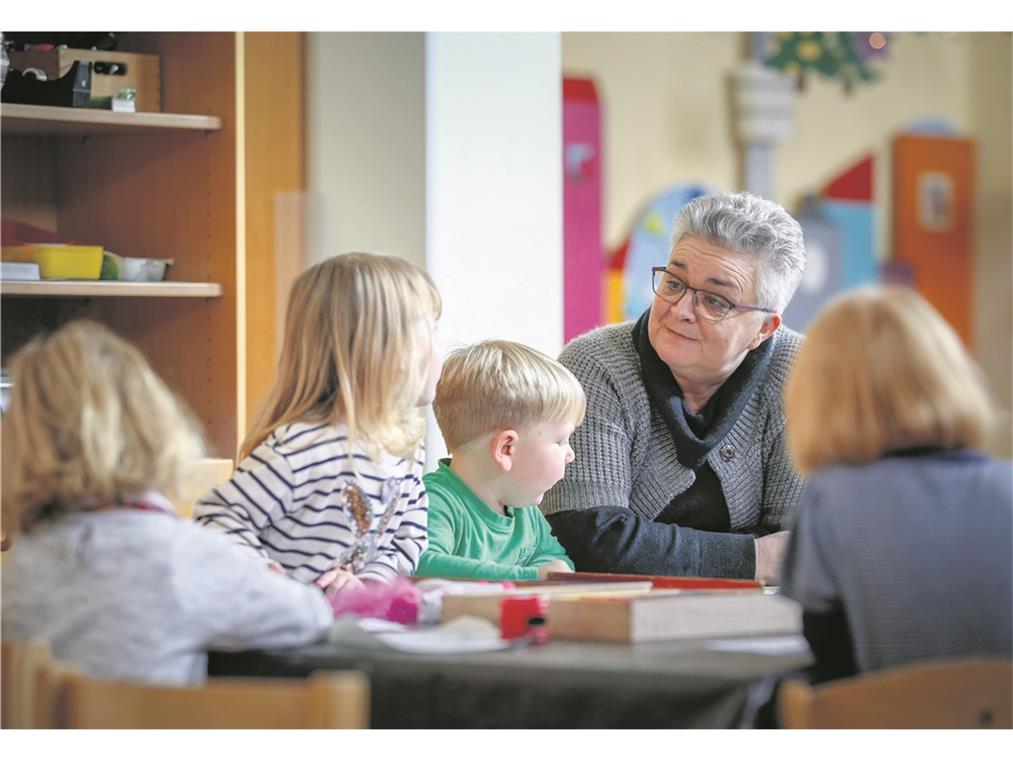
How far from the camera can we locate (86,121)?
9.08 feet

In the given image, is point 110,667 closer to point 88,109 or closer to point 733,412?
point 733,412

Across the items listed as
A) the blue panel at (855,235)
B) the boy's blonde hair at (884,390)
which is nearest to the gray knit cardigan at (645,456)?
the boy's blonde hair at (884,390)

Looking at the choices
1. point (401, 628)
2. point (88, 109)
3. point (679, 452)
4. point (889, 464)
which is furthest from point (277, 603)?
point (88, 109)

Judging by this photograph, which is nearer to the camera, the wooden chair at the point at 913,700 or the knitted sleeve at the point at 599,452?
the wooden chair at the point at 913,700

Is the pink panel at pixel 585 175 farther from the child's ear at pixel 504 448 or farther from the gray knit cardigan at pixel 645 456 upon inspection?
the child's ear at pixel 504 448

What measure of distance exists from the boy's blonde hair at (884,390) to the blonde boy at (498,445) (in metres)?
0.63

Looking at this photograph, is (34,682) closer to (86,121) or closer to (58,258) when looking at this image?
(58,258)

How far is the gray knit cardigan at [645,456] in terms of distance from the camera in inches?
83.4

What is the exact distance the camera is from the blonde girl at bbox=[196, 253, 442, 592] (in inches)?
63.4

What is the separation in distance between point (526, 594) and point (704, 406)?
0.80 m

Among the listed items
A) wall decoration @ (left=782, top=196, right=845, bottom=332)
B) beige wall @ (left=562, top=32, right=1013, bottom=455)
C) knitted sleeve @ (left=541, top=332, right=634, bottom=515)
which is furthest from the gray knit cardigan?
wall decoration @ (left=782, top=196, right=845, bottom=332)

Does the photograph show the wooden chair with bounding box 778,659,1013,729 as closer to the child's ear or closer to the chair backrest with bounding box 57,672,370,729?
the chair backrest with bounding box 57,672,370,729

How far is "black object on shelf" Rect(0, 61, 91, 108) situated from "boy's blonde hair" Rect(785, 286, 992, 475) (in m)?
1.88

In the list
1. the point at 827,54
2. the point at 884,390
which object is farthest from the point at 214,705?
the point at 827,54
